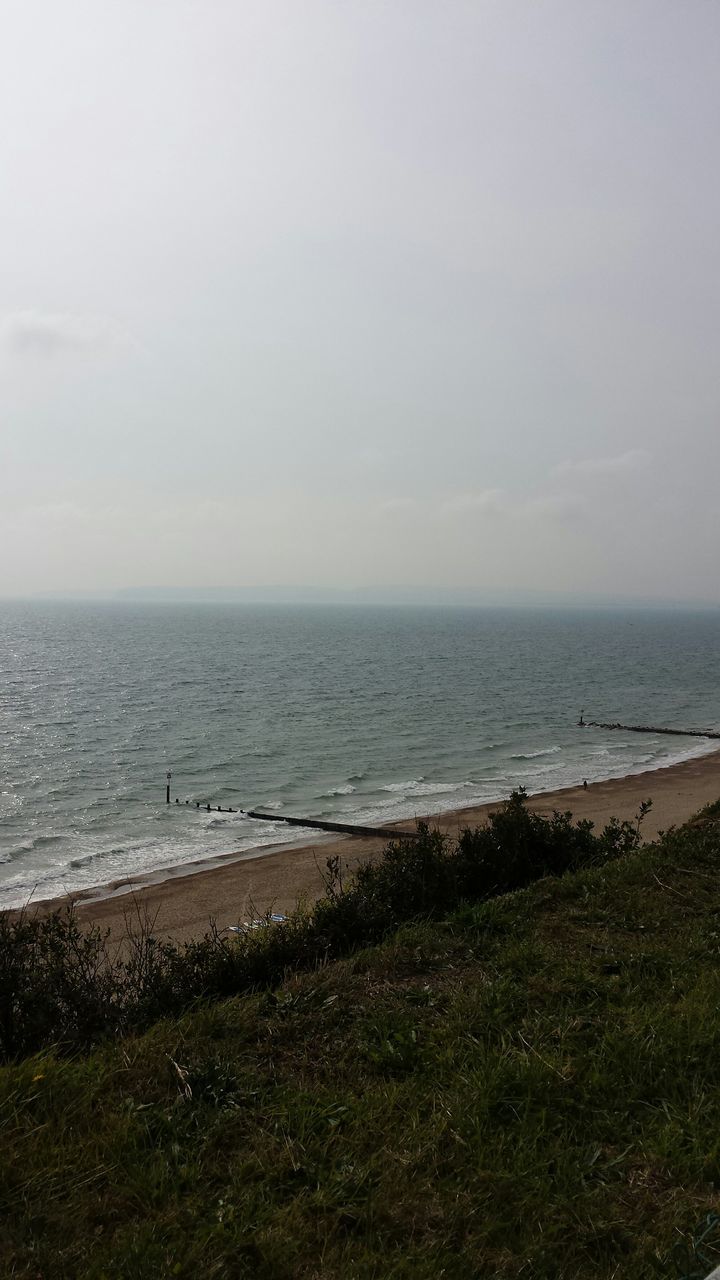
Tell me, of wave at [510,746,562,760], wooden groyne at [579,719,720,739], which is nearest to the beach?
wave at [510,746,562,760]

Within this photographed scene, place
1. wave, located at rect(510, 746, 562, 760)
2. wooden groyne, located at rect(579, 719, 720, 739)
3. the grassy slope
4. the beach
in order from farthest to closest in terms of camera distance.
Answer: wooden groyne, located at rect(579, 719, 720, 739) < wave, located at rect(510, 746, 562, 760) < the beach < the grassy slope

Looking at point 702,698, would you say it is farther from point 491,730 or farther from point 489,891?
point 489,891

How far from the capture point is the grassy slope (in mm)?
3902

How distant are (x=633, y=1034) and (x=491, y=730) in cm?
5023

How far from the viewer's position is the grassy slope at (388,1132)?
390cm

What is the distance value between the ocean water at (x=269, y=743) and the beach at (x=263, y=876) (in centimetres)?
161

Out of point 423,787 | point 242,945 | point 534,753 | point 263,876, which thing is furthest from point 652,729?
point 242,945

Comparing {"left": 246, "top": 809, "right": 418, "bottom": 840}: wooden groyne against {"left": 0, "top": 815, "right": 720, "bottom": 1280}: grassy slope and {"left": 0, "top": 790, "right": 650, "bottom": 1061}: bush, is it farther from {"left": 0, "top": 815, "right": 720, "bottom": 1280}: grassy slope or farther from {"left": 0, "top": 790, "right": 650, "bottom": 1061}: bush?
{"left": 0, "top": 815, "right": 720, "bottom": 1280}: grassy slope

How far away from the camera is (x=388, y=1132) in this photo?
4.86 metres

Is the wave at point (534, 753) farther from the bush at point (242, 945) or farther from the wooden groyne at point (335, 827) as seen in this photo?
the bush at point (242, 945)

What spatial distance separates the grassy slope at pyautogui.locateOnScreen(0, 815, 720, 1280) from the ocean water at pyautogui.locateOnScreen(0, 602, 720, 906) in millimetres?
20162

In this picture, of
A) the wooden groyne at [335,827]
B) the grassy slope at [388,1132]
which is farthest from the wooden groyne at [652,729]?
the grassy slope at [388,1132]

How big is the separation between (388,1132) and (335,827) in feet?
88.4

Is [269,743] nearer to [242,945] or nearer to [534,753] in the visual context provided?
[534,753]
